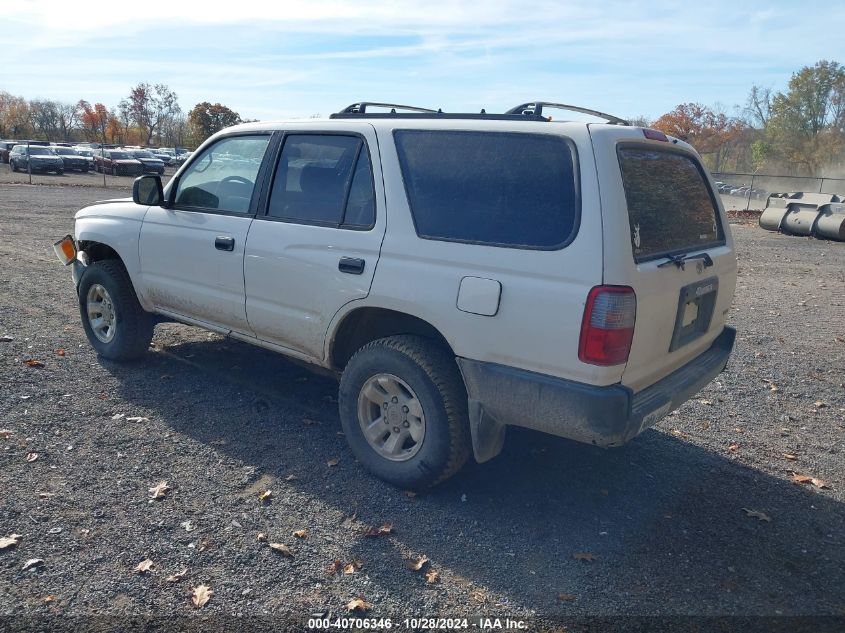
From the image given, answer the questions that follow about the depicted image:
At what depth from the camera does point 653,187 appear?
3678mm

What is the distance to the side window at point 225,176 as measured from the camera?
4.71 m

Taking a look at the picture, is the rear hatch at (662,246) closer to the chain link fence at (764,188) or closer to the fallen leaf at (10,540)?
the fallen leaf at (10,540)

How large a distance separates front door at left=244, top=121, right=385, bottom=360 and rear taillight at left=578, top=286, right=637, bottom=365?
1287 millimetres

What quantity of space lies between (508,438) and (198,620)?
2482mm

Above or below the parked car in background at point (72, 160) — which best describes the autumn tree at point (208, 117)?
above

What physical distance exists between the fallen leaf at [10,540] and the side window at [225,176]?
7.64 ft

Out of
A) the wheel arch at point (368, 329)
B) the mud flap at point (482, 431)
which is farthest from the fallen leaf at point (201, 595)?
the wheel arch at point (368, 329)

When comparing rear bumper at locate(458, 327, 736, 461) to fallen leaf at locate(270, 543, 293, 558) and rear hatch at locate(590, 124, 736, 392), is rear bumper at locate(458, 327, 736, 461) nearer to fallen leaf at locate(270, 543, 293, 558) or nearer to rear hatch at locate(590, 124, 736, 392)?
rear hatch at locate(590, 124, 736, 392)

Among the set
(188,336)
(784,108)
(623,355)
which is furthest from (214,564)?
(784,108)

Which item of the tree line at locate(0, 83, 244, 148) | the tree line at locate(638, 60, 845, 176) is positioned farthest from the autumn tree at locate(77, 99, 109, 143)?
the tree line at locate(638, 60, 845, 176)

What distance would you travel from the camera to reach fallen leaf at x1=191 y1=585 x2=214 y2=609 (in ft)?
9.78

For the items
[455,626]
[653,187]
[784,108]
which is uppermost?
[784,108]

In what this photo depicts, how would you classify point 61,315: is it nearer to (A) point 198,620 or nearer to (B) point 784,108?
(A) point 198,620

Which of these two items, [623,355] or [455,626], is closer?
[455,626]
